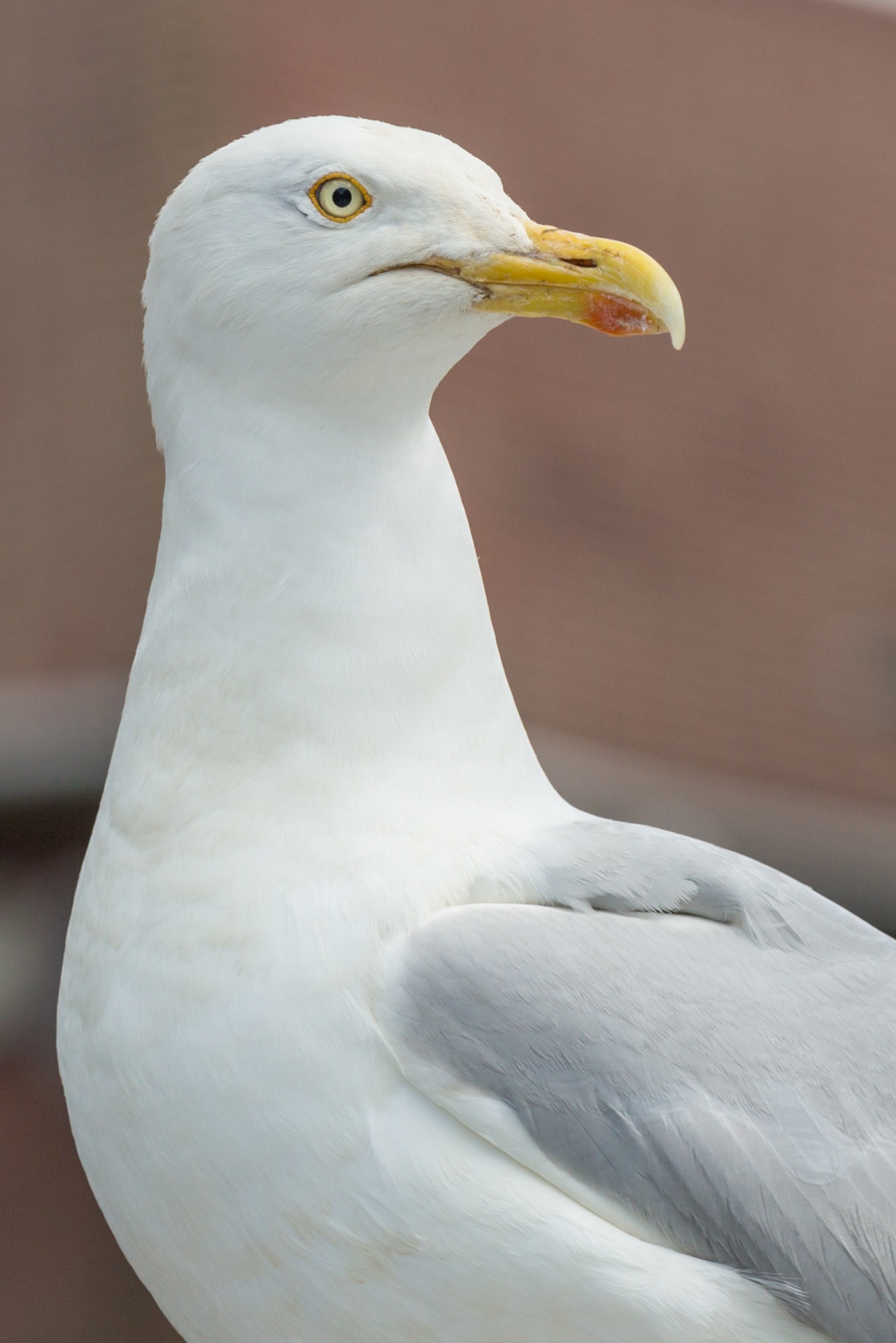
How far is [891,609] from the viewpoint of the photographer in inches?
108

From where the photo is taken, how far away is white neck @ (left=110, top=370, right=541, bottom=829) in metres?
1.07

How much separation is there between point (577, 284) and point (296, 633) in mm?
305

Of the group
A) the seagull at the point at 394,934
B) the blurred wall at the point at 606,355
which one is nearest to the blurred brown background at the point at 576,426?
the blurred wall at the point at 606,355

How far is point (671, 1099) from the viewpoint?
38.3 inches

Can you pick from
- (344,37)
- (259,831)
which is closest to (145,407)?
(344,37)

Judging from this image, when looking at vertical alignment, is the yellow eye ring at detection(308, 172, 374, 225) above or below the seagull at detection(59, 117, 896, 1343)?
above

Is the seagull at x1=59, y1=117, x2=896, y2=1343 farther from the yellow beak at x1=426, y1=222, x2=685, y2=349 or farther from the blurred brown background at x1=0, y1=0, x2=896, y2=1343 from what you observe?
the blurred brown background at x1=0, y1=0, x2=896, y2=1343

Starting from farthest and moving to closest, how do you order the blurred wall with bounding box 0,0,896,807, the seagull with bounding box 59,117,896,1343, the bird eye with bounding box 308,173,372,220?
the blurred wall with bounding box 0,0,896,807 → the bird eye with bounding box 308,173,372,220 → the seagull with bounding box 59,117,896,1343

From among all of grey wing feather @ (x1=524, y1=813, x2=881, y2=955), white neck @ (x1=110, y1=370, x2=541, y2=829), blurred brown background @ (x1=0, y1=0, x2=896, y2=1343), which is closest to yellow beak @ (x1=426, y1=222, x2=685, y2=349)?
white neck @ (x1=110, y1=370, x2=541, y2=829)

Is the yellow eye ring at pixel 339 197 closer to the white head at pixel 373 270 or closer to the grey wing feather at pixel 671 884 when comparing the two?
the white head at pixel 373 270

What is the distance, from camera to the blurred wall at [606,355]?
2.38m

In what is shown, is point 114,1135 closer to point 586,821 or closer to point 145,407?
point 586,821

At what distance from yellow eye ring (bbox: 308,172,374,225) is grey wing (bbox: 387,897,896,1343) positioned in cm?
48

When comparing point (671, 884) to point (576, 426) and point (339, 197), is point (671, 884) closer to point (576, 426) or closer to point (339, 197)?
point (339, 197)
